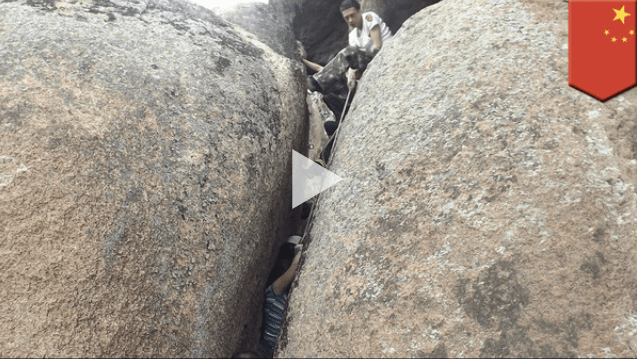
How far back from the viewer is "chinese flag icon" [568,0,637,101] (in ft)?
7.11

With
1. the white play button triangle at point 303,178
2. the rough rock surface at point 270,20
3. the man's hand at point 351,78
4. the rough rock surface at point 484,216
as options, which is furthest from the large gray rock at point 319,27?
the rough rock surface at point 484,216

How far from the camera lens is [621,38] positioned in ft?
7.41

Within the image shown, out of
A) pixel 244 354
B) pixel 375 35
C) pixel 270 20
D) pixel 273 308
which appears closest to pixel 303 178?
pixel 273 308

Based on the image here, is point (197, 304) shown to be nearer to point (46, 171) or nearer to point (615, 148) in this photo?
point (46, 171)

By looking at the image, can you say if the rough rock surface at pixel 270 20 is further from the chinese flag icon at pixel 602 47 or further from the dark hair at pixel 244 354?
the dark hair at pixel 244 354

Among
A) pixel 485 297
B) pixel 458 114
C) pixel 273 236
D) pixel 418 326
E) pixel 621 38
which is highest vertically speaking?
pixel 621 38

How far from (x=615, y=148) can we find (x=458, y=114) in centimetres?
60

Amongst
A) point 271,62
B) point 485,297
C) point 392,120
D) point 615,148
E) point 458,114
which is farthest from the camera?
point 271,62

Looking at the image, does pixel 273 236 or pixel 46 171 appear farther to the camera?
pixel 273 236

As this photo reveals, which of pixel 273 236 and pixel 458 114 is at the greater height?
pixel 458 114

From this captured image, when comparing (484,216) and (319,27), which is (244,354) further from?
(319,27)

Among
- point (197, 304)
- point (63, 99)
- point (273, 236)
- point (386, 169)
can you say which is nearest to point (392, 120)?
point (386, 169)

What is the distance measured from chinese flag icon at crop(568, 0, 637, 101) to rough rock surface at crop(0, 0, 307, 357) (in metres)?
1.46

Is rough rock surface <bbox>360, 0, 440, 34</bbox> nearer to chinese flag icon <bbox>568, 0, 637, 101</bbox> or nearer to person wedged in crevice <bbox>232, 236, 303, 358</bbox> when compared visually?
chinese flag icon <bbox>568, 0, 637, 101</bbox>
